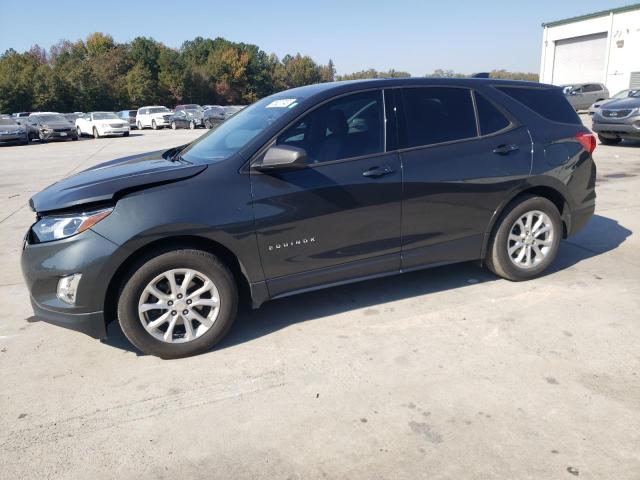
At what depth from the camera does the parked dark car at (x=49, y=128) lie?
2606cm

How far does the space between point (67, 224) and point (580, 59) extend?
4635 centimetres

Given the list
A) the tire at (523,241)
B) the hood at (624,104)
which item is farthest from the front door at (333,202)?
the hood at (624,104)

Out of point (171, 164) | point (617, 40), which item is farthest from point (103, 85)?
point (171, 164)

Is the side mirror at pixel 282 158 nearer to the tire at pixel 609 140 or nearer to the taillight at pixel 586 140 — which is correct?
the taillight at pixel 586 140

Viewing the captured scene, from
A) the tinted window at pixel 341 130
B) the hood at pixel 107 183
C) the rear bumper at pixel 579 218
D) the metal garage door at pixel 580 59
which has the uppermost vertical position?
the metal garage door at pixel 580 59

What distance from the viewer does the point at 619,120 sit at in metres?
13.3

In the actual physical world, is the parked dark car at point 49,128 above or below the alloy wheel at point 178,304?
above

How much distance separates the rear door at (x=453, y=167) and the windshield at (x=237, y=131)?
995 mm

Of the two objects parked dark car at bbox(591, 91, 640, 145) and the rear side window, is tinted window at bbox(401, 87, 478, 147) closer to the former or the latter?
the rear side window

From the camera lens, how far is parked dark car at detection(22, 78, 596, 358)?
3.39 metres

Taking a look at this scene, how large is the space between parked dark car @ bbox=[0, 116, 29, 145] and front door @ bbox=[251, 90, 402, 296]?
1000 inches

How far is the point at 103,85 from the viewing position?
57.3 m

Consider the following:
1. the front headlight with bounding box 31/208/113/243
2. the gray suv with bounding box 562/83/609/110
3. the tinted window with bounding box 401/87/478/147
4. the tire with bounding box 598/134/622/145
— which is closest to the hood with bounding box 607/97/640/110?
the tire with bounding box 598/134/622/145

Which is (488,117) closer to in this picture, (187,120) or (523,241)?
(523,241)
